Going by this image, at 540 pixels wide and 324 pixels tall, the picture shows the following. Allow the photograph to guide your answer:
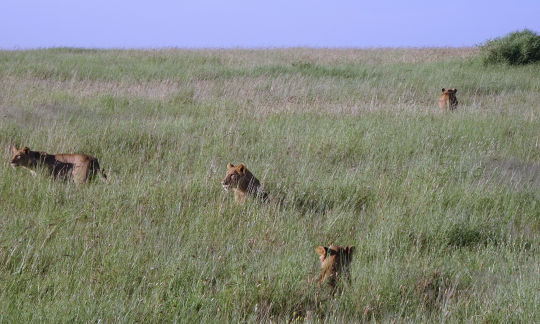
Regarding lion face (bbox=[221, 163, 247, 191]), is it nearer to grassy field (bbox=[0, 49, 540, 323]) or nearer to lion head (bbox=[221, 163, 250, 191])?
lion head (bbox=[221, 163, 250, 191])

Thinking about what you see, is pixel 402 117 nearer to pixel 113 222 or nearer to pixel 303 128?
pixel 303 128

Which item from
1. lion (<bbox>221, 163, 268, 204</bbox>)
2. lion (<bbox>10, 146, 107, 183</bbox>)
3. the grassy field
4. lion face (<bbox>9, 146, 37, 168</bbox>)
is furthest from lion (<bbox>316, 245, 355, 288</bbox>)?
lion face (<bbox>9, 146, 37, 168</bbox>)

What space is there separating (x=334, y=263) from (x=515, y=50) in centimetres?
2042

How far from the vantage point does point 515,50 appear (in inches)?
866

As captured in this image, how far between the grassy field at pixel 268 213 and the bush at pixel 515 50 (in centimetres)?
1110

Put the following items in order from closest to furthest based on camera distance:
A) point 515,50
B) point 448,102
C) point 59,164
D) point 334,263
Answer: point 334,263
point 59,164
point 448,102
point 515,50

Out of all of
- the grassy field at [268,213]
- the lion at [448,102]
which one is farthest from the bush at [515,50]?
the grassy field at [268,213]

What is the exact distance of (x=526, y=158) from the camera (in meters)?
8.12

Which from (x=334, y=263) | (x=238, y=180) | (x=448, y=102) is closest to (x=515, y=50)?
(x=448, y=102)

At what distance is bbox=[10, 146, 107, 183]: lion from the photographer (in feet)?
20.5

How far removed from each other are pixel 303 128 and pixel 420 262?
16.6ft

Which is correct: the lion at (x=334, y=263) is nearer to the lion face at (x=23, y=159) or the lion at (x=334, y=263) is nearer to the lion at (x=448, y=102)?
the lion face at (x=23, y=159)

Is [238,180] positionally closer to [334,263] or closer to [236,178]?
[236,178]

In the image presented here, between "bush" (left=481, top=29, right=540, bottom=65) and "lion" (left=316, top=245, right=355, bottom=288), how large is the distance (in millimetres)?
19484
